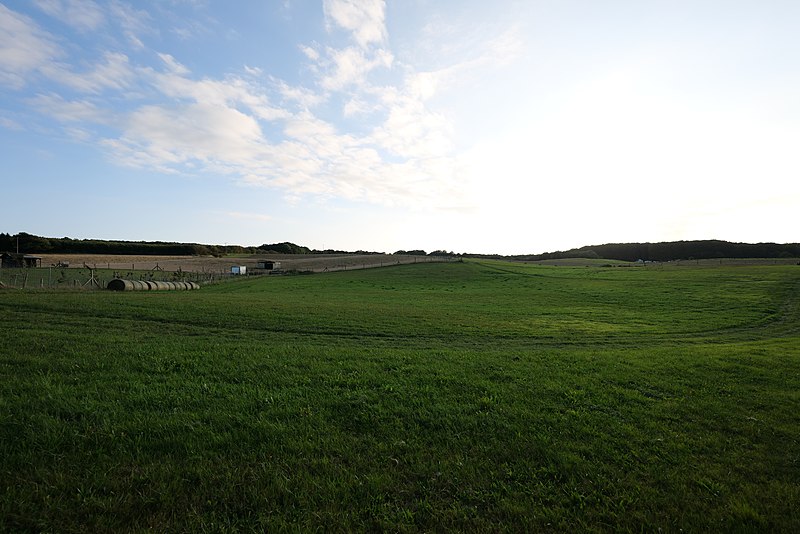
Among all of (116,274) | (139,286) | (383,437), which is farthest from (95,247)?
(383,437)

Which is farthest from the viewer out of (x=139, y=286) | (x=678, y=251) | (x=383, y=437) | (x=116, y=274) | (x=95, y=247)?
(x=678, y=251)

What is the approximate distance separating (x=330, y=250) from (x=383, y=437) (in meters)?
160

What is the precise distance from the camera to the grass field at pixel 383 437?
5.02 m

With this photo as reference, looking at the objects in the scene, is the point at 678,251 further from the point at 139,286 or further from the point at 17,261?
the point at 17,261

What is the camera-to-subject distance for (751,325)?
2506 centimetres

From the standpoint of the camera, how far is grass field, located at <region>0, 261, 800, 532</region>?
502cm

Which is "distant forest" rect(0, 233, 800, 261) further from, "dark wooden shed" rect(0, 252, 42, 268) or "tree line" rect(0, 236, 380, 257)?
"dark wooden shed" rect(0, 252, 42, 268)

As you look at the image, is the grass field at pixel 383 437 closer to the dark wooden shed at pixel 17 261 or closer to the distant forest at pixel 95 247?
the dark wooden shed at pixel 17 261

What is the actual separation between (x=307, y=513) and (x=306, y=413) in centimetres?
279

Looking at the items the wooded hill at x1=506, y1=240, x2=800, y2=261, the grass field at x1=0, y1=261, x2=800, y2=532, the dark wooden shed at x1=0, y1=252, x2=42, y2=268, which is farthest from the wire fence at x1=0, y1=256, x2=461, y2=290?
the wooded hill at x1=506, y1=240, x2=800, y2=261

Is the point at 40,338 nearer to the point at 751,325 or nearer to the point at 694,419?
the point at 694,419

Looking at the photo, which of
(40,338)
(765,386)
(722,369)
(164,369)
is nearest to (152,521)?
(164,369)

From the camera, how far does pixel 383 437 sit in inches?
272

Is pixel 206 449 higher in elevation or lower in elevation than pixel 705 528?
higher
